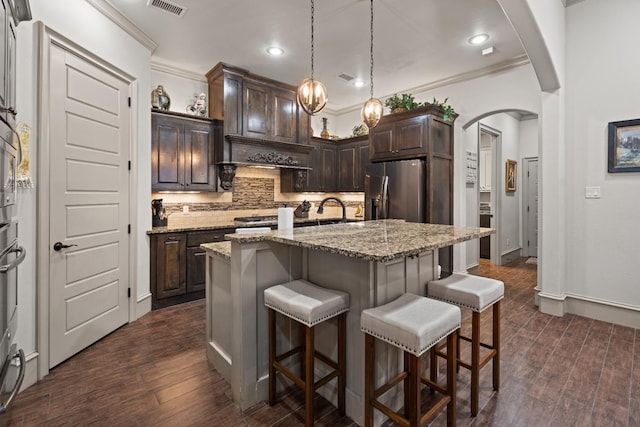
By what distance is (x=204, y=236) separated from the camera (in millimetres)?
3832

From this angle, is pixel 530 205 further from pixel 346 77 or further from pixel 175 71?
pixel 175 71

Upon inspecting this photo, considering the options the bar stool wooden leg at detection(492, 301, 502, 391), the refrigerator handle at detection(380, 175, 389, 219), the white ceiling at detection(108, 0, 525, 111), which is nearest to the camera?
the bar stool wooden leg at detection(492, 301, 502, 391)

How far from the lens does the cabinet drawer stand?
147 inches

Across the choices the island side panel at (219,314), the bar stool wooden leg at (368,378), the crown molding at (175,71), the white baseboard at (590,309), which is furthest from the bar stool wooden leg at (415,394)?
the crown molding at (175,71)

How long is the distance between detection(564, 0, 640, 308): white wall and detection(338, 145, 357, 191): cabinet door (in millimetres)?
3043

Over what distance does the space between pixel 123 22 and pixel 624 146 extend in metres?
4.97

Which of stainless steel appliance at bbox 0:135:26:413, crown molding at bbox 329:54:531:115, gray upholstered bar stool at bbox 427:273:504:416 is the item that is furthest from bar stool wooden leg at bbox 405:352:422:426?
crown molding at bbox 329:54:531:115

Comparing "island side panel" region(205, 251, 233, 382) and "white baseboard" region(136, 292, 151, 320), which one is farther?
"white baseboard" region(136, 292, 151, 320)

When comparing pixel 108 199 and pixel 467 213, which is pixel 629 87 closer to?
pixel 467 213

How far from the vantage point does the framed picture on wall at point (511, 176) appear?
6043mm

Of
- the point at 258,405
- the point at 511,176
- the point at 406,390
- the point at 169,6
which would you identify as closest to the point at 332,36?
the point at 169,6

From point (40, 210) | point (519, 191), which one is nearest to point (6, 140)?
point (40, 210)

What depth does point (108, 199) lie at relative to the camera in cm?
291

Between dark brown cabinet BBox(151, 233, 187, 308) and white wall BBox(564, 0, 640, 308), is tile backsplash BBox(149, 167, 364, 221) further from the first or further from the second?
white wall BBox(564, 0, 640, 308)
